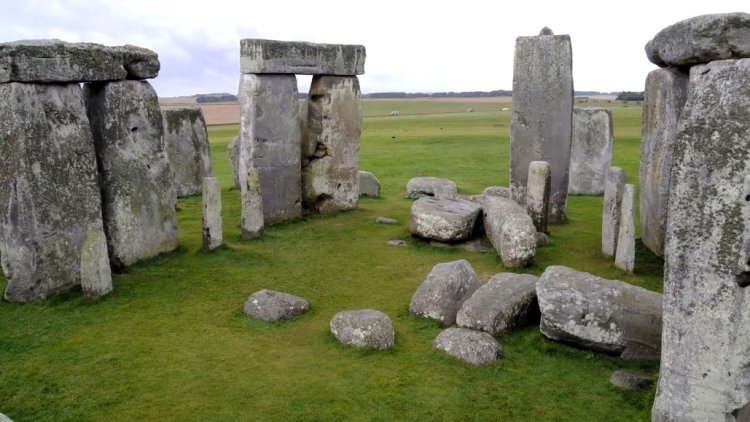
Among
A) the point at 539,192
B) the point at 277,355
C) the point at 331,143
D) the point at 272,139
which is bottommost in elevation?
the point at 277,355

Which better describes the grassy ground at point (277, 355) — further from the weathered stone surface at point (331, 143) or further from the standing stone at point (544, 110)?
the weathered stone surface at point (331, 143)

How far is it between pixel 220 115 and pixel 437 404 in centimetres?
5442

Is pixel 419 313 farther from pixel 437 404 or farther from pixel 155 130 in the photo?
pixel 155 130

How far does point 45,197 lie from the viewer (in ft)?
29.8

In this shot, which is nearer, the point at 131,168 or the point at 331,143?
the point at 131,168

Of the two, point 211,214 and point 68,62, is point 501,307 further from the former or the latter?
point 68,62

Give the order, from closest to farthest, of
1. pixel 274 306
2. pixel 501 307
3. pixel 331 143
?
1. pixel 501 307
2. pixel 274 306
3. pixel 331 143

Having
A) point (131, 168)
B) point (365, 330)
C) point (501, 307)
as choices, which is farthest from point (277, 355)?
point (131, 168)

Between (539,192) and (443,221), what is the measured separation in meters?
1.85

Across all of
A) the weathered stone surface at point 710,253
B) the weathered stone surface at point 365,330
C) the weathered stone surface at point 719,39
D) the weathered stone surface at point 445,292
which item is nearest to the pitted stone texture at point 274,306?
the weathered stone surface at point 365,330

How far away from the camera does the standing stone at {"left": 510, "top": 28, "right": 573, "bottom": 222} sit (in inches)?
518

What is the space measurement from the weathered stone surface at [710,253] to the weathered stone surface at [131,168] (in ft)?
26.9

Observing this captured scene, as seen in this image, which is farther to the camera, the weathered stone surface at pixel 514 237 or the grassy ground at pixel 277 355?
the weathered stone surface at pixel 514 237

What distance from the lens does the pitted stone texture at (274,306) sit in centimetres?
844
